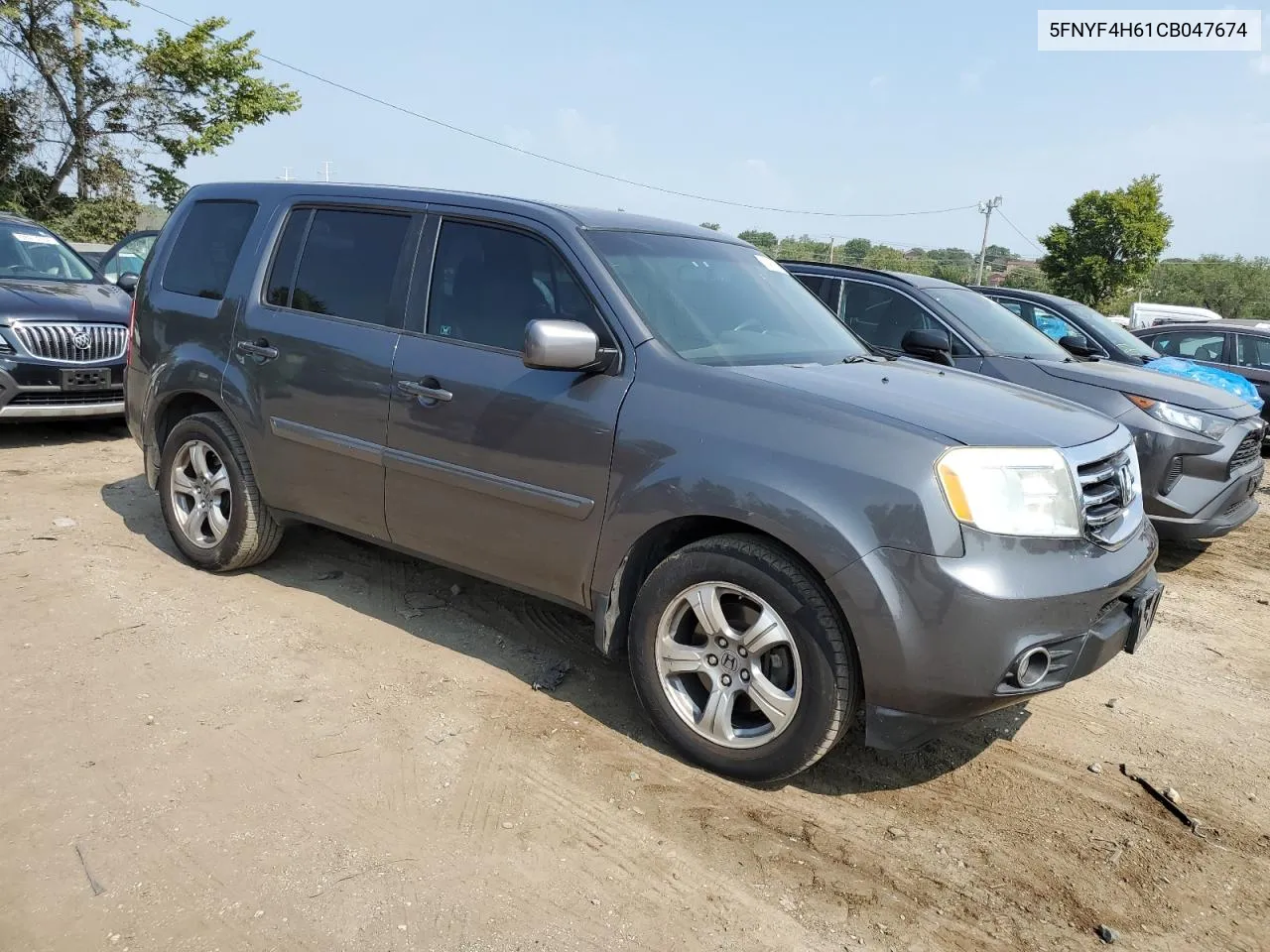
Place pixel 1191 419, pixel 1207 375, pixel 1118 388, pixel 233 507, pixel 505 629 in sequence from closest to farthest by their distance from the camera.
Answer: pixel 505 629 → pixel 233 507 → pixel 1191 419 → pixel 1118 388 → pixel 1207 375

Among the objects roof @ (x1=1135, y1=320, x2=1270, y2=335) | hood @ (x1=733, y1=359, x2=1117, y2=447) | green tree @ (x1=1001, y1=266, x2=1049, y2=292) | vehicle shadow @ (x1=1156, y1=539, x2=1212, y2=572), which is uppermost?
green tree @ (x1=1001, y1=266, x2=1049, y2=292)

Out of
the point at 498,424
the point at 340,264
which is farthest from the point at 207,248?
the point at 498,424

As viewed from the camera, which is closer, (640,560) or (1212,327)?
(640,560)

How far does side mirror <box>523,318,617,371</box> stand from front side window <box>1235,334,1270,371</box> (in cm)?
1120

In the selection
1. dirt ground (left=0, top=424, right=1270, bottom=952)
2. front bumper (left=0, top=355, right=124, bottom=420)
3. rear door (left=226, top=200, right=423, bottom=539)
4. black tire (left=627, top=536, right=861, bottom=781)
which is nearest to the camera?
dirt ground (left=0, top=424, right=1270, bottom=952)

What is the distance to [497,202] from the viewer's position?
3.93 m

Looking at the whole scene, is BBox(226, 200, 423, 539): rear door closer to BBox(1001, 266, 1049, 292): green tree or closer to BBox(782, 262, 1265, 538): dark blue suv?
BBox(782, 262, 1265, 538): dark blue suv

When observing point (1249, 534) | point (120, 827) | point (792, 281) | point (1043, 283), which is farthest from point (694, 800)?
point (1043, 283)

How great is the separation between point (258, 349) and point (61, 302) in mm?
4407

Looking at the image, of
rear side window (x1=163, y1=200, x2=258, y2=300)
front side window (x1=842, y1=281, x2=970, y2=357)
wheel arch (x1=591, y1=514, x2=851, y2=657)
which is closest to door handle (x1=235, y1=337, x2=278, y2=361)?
rear side window (x1=163, y1=200, x2=258, y2=300)

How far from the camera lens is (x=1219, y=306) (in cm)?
4100

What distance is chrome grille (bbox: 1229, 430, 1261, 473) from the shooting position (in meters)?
5.90

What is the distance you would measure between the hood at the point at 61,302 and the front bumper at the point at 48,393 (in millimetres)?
381

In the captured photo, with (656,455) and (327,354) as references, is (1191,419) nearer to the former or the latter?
(656,455)
